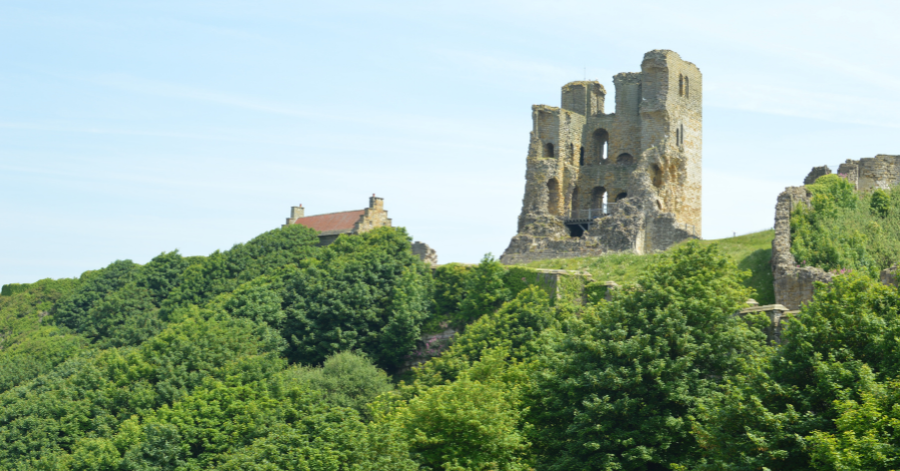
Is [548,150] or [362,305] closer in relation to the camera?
[362,305]

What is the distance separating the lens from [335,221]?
65.9 metres

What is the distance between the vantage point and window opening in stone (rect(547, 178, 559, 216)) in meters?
57.1

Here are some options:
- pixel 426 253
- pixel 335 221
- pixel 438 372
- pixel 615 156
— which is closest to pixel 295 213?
pixel 335 221

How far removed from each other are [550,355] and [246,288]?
22.0 meters

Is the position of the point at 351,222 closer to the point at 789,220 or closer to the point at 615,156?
the point at 615,156

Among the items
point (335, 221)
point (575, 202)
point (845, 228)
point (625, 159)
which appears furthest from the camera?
point (335, 221)

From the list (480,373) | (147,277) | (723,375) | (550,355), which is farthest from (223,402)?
(147,277)

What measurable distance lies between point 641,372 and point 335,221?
40244 mm

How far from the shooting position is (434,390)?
3145cm

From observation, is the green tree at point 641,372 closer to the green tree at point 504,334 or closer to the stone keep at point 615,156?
the green tree at point 504,334

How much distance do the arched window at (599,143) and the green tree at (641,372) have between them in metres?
28.7

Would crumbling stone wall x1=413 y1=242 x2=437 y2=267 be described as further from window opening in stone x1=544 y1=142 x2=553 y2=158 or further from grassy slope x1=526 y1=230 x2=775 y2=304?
window opening in stone x1=544 y1=142 x2=553 y2=158

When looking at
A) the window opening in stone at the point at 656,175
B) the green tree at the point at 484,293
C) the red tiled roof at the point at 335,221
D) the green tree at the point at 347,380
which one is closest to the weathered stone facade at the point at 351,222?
the red tiled roof at the point at 335,221

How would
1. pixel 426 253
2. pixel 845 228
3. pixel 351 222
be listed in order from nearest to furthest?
pixel 845 228 → pixel 426 253 → pixel 351 222
